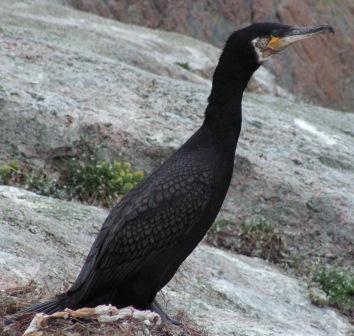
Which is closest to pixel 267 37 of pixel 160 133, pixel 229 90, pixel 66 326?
pixel 229 90

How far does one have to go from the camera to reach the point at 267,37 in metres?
8.80

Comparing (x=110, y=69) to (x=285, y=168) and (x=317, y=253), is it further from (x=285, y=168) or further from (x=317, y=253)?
(x=317, y=253)

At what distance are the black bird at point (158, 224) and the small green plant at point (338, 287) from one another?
3.58 m

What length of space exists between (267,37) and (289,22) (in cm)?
1733

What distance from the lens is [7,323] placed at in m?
7.75

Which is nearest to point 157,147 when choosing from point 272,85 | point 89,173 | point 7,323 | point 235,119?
point 89,173

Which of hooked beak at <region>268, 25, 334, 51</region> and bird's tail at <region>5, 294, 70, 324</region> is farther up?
hooked beak at <region>268, 25, 334, 51</region>

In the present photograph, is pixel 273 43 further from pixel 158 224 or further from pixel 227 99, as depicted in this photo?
pixel 158 224

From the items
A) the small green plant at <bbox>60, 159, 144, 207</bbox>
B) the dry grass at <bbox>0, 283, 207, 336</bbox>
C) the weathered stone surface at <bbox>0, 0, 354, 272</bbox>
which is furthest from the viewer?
the weathered stone surface at <bbox>0, 0, 354, 272</bbox>

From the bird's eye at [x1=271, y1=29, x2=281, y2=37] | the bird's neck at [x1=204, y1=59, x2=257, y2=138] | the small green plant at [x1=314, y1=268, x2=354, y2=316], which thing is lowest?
the small green plant at [x1=314, y1=268, x2=354, y2=316]

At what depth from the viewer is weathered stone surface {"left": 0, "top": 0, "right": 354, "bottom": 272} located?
12.7m

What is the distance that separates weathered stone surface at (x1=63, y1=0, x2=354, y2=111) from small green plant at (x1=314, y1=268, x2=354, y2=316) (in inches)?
532

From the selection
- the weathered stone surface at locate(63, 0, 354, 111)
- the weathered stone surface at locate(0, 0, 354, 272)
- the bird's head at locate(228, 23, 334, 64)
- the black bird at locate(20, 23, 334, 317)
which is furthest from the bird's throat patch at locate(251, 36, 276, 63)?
the weathered stone surface at locate(63, 0, 354, 111)

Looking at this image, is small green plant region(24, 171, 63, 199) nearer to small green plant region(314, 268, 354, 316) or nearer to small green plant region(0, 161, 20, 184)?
small green plant region(0, 161, 20, 184)
